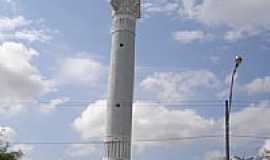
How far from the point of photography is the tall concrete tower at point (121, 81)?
58.3m

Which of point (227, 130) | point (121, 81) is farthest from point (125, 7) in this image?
point (227, 130)

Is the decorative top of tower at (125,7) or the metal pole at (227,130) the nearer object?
the metal pole at (227,130)

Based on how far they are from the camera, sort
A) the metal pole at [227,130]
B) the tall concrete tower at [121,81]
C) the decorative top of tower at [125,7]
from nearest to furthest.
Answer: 1. the metal pole at [227,130]
2. the tall concrete tower at [121,81]
3. the decorative top of tower at [125,7]

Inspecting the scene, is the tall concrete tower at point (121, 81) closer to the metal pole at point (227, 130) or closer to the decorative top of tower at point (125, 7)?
the decorative top of tower at point (125, 7)

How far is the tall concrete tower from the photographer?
191 feet

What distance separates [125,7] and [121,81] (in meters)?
9.57

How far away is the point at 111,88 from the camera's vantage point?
60.4m

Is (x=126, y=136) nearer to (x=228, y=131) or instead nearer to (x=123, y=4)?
(x=123, y=4)

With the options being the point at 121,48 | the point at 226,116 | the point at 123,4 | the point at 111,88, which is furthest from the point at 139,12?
the point at 226,116

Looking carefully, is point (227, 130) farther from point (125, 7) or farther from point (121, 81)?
point (125, 7)

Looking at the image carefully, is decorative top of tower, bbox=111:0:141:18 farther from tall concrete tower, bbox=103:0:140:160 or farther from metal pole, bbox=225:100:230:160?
metal pole, bbox=225:100:230:160

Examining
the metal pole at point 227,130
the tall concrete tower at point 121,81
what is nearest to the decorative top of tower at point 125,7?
the tall concrete tower at point 121,81

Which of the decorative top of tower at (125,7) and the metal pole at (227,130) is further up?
the decorative top of tower at (125,7)

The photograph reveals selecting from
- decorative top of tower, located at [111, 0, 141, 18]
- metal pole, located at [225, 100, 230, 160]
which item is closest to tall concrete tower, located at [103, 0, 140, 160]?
decorative top of tower, located at [111, 0, 141, 18]
